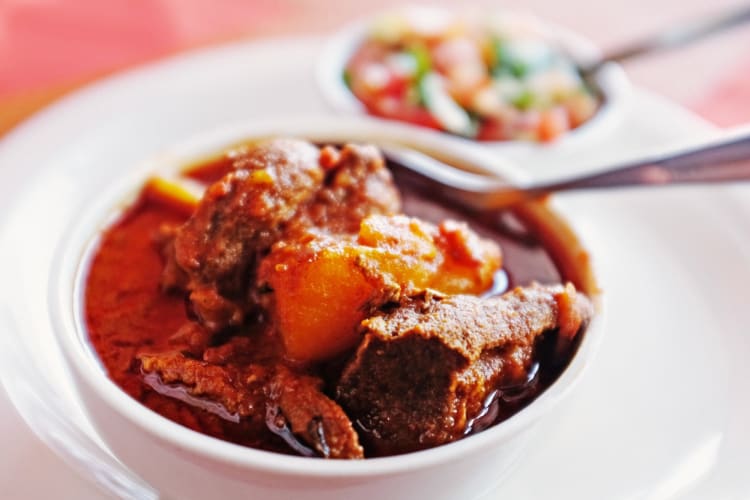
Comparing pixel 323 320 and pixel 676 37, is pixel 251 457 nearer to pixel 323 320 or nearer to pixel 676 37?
pixel 323 320

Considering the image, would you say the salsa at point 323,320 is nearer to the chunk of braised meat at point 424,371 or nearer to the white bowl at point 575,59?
the chunk of braised meat at point 424,371

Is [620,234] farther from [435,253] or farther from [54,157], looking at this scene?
[54,157]

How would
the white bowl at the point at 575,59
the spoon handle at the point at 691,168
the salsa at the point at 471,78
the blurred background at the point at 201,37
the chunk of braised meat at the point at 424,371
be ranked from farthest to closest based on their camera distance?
the blurred background at the point at 201,37
the salsa at the point at 471,78
the white bowl at the point at 575,59
the spoon handle at the point at 691,168
the chunk of braised meat at the point at 424,371

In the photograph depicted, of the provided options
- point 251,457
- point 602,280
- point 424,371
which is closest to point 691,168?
point 602,280

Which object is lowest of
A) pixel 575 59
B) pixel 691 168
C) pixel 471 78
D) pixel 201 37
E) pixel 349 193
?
pixel 349 193

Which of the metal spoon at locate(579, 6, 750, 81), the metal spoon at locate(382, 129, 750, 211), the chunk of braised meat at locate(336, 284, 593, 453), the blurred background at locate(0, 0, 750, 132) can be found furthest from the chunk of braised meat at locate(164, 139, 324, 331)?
the metal spoon at locate(579, 6, 750, 81)

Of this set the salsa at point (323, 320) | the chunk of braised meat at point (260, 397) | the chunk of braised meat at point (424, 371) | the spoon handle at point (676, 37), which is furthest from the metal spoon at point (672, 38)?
the chunk of braised meat at point (260, 397)
